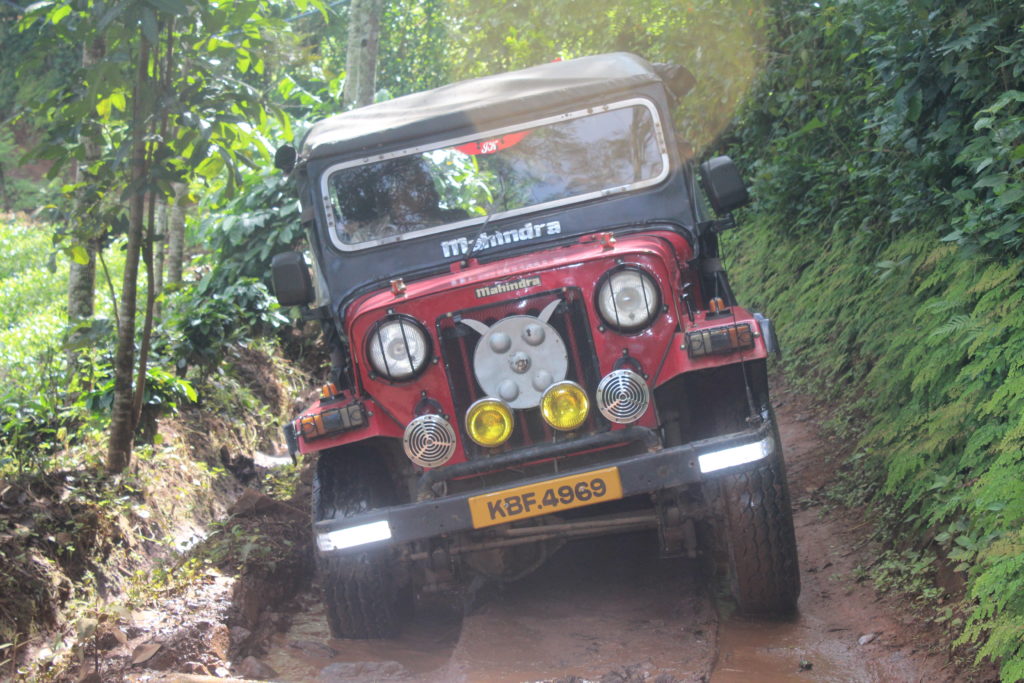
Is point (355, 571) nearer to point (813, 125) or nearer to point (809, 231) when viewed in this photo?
point (813, 125)

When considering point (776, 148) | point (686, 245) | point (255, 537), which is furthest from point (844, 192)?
point (255, 537)

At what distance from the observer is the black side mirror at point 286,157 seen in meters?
5.33

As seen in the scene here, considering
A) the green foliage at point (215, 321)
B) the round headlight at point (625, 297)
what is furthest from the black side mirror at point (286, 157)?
the green foliage at point (215, 321)

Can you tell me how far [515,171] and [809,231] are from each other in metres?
4.74

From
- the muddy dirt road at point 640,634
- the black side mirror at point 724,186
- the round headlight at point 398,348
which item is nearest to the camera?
the muddy dirt road at point 640,634

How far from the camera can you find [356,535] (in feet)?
13.8

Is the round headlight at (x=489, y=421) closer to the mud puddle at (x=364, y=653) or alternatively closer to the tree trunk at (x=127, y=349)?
the mud puddle at (x=364, y=653)

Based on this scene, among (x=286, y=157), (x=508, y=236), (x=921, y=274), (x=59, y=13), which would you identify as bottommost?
(x=921, y=274)

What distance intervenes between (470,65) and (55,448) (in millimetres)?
12329

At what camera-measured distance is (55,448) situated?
598cm

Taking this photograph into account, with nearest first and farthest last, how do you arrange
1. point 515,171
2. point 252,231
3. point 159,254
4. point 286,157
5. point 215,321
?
point 515,171
point 286,157
point 215,321
point 159,254
point 252,231

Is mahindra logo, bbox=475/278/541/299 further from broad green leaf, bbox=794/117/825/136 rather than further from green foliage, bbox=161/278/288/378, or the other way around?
broad green leaf, bbox=794/117/825/136

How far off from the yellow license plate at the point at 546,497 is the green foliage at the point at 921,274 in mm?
1257

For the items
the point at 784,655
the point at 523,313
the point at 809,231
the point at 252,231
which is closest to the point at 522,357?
the point at 523,313
